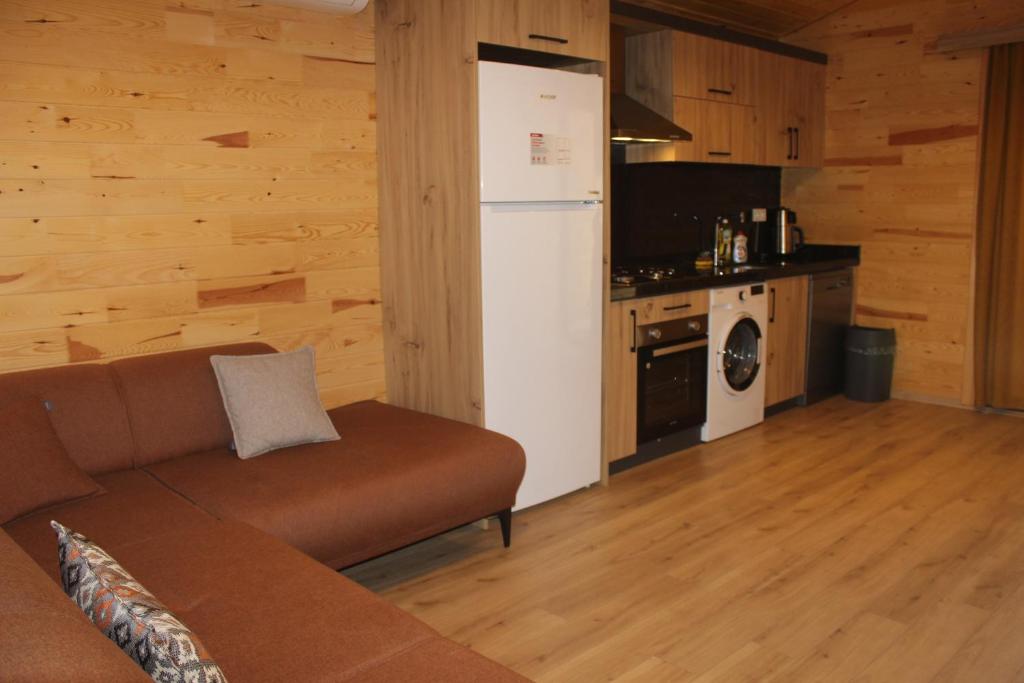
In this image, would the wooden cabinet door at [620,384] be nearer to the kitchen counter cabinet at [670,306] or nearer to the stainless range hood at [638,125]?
the kitchen counter cabinet at [670,306]

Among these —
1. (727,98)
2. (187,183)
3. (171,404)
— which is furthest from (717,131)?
(171,404)

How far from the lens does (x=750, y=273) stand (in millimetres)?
4781

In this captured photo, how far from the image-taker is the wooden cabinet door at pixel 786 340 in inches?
200

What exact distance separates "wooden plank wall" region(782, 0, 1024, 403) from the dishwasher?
199 mm

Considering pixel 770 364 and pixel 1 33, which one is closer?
pixel 1 33

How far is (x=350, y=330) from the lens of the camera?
3.79 metres

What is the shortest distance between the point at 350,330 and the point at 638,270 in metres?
1.82

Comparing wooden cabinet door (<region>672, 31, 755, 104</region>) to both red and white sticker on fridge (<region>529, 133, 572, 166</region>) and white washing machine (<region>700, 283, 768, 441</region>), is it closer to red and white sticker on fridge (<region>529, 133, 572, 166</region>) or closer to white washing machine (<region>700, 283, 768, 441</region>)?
white washing machine (<region>700, 283, 768, 441</region>)

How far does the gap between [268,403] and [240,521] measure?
25.3 inches

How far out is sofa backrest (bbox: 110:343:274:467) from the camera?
295 centimetres

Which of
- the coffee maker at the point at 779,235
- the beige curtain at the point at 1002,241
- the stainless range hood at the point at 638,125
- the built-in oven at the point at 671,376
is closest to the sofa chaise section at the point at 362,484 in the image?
the built-in oven at the point at 671,376

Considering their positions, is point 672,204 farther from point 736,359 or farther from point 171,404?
point 171,404

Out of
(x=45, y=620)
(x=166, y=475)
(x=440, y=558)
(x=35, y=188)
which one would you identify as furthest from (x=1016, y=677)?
(x=35, y=188)

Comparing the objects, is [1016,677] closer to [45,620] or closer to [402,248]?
[45,620]
